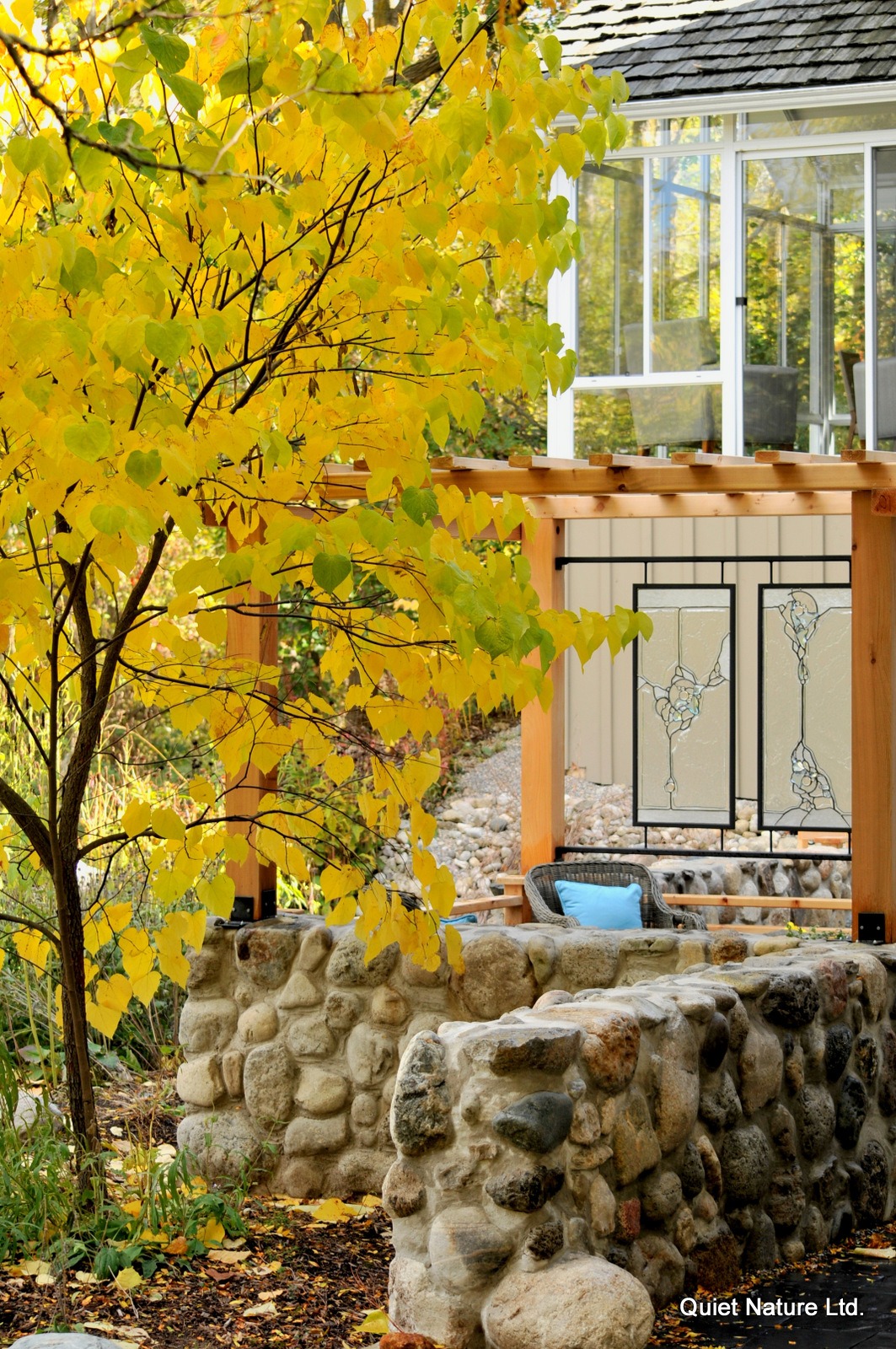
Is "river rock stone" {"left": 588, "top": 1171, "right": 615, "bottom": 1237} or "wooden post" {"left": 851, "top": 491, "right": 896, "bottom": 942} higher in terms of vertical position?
"wooden post" {"left": 851, "top": 491, "right": 896, "bottom": 942}

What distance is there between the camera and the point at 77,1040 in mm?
4336

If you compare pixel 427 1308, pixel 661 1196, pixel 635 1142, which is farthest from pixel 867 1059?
pixel 427 1308

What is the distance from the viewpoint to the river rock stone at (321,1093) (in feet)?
17.4

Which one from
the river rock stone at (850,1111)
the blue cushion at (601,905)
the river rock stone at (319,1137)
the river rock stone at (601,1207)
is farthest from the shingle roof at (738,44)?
the river rock stone at (601,1207)

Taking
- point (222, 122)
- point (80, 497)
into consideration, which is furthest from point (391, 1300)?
point (222, 122)

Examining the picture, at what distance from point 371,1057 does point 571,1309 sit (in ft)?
6.17

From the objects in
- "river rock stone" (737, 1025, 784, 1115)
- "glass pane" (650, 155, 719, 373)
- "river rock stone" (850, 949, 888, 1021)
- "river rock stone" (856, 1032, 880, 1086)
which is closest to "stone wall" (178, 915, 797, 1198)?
"river rock stone" (850, 949, 888, 1021)

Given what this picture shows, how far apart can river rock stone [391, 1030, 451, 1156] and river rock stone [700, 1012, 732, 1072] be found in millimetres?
856

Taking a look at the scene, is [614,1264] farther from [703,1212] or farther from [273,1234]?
[273,1234]

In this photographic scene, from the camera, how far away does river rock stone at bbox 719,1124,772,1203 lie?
4.41m

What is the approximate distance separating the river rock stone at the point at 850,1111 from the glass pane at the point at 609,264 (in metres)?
5.81

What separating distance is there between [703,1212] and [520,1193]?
833 mm

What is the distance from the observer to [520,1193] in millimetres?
3656

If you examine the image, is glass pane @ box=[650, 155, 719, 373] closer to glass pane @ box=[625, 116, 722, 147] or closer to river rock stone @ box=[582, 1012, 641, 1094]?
glass pane @ box=[625, 116, 722, 147]
